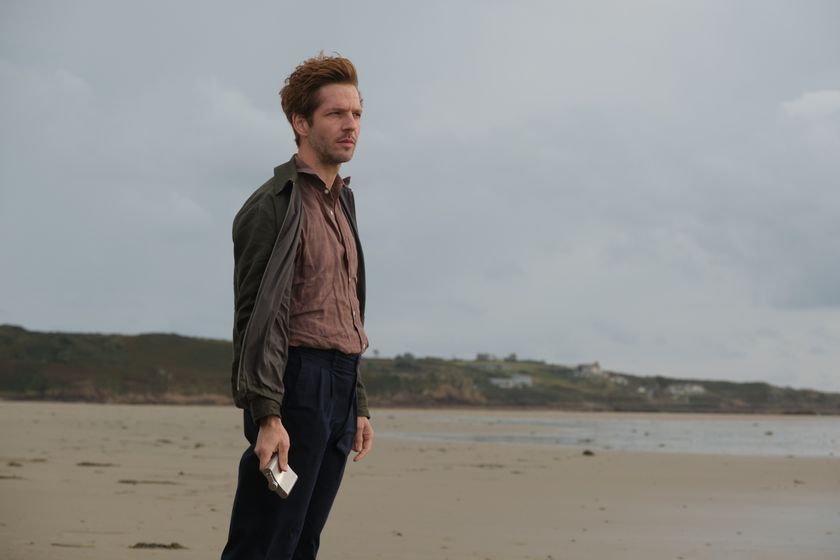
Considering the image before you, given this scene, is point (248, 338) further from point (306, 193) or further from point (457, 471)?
point (457, 471)

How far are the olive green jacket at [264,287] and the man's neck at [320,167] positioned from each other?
109mm

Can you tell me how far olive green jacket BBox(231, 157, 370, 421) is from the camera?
2.94m

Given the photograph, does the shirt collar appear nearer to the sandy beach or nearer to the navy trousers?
the navy trousers

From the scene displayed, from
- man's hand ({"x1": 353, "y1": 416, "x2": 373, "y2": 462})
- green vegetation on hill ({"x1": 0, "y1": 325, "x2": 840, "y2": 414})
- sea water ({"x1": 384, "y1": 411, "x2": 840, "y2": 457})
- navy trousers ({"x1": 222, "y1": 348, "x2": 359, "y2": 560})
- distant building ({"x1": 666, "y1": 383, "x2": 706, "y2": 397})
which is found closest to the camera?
navy trousers ({"x1": 222, "y1": 348, "x2": 359, "y2": 560})

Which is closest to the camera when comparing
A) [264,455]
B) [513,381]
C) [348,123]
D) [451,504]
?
[264,455]

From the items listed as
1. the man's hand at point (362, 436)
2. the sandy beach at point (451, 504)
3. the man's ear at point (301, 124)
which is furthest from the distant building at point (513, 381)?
the man's ear at point (301, 124)

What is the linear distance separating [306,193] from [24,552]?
3686mm

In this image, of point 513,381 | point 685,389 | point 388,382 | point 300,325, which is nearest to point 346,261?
point 300,325

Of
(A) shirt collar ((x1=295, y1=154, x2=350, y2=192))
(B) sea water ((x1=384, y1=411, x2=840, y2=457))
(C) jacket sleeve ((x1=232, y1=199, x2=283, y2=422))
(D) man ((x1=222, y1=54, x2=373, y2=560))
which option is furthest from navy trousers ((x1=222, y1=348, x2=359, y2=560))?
(B) sea water ((x1=384, y1=411, x2=840, y2=457))

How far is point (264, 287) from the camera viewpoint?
2994 millimetres

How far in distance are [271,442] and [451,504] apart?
6.34 meters

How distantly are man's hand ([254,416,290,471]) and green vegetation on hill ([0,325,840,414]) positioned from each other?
3507 cm

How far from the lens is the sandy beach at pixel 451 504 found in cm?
677

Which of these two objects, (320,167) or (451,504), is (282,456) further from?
(451,504)
